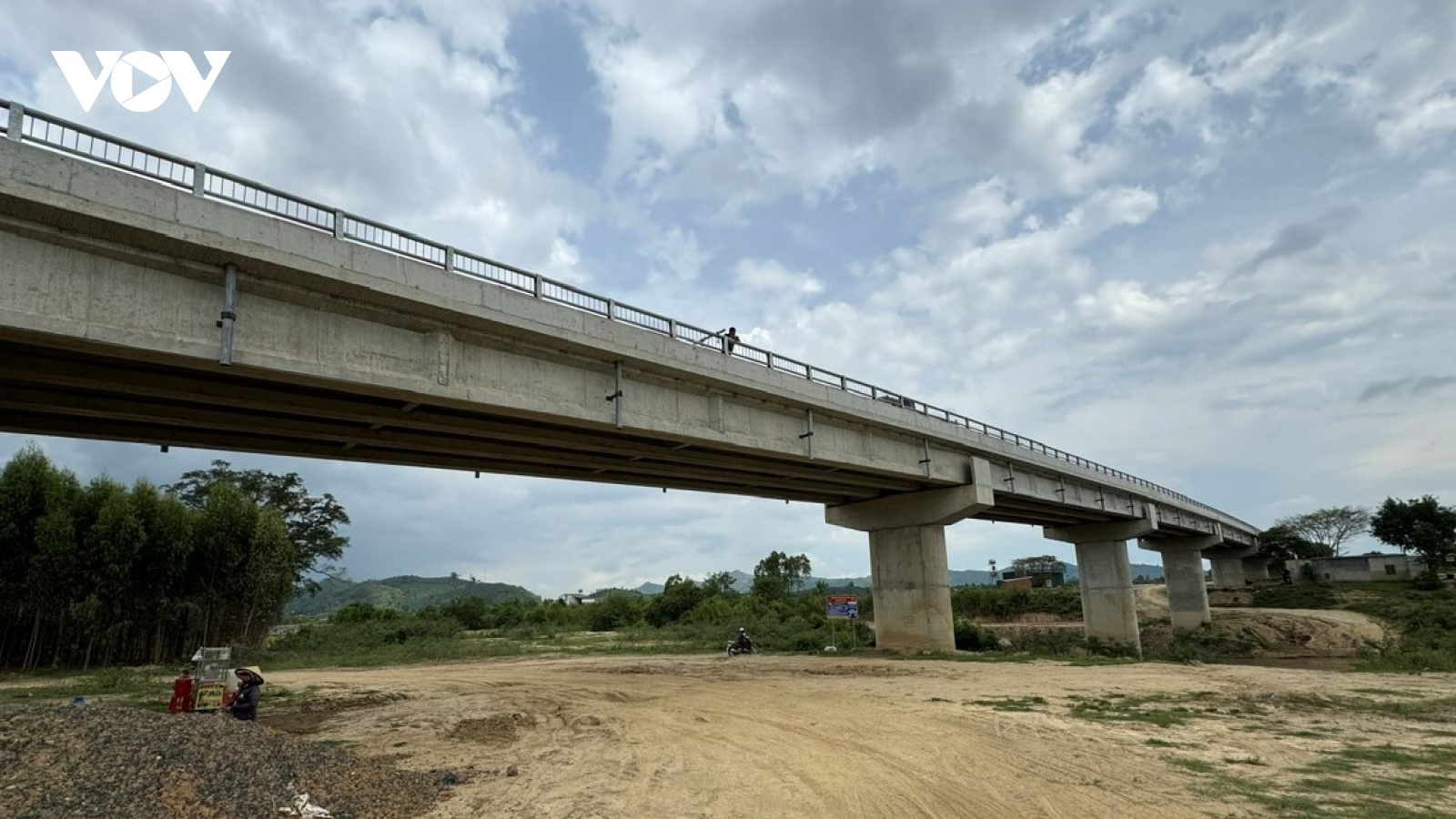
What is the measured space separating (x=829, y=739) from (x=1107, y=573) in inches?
1766

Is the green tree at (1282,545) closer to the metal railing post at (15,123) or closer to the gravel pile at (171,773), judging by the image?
the gravel pile at (171,773)

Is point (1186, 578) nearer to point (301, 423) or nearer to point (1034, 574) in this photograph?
point (1034, 574)

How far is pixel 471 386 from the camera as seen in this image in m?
15.4

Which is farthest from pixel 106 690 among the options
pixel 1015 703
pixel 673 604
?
pixel 673 604

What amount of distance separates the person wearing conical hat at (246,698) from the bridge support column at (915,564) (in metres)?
25.2

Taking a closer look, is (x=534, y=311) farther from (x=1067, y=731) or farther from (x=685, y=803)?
(x=1067, y=731)

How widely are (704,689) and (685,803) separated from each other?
12247mm

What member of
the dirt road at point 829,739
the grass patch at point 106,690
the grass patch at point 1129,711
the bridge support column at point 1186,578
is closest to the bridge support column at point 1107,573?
the bridge support column at point 1186,578

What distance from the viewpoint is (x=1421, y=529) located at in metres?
76.7

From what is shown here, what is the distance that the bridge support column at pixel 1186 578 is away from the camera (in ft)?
206

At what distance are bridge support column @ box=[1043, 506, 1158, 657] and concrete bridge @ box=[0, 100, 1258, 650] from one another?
26.5 metres

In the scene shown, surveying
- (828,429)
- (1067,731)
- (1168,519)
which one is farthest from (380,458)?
(1168,519)

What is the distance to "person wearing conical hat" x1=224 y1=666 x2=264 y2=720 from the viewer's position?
13133 millimetres

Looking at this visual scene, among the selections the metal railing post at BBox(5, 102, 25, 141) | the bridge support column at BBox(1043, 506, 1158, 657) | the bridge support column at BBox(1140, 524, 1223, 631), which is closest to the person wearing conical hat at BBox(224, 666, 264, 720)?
the metal railing post at BBox(5, 102, 25, 141)
